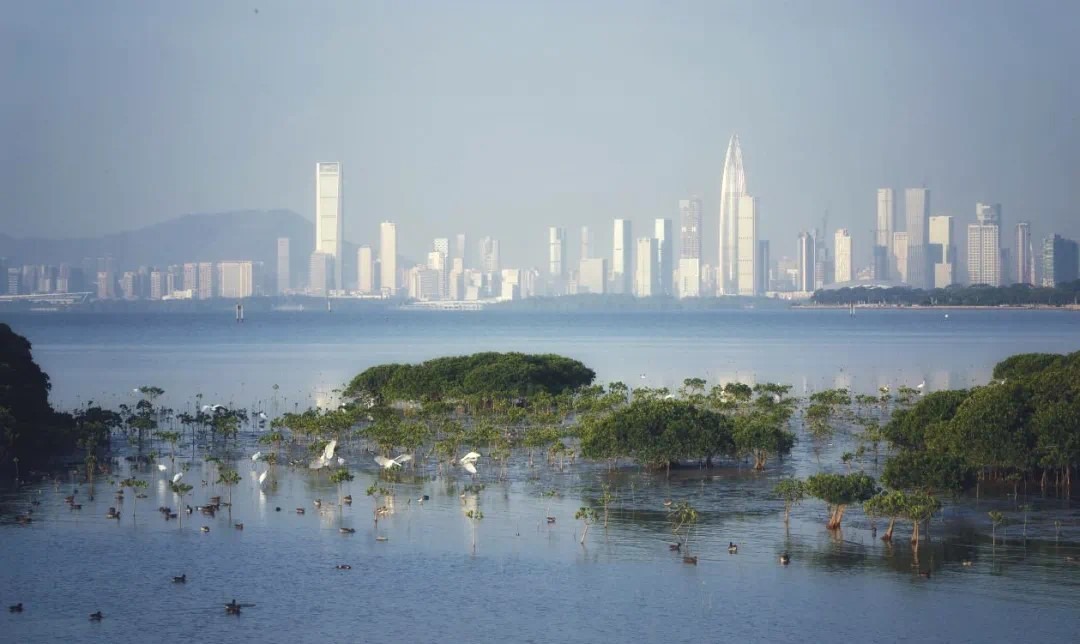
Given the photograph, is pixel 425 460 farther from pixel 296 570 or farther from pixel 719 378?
pixel 719 378

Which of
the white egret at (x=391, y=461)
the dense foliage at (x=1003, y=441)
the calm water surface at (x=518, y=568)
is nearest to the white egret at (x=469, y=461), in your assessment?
the calm water surface at (x=518, y=568)

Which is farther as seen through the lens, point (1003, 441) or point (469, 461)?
point (469, 461)

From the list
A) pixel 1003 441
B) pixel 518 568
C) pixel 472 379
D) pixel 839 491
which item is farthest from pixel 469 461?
pixel 472 379

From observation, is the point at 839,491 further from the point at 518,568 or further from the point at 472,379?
the point at 472,379

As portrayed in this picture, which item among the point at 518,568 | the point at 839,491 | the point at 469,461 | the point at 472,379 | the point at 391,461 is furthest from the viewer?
the point at 472,379

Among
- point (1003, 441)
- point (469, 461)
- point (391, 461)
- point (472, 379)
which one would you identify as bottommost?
point (469, 461)

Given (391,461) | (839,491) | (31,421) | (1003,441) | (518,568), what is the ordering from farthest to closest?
(31,421)
(391,461)
(1003,441)
(839,491)
(518,568)

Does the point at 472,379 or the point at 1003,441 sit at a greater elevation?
the point at 472,379

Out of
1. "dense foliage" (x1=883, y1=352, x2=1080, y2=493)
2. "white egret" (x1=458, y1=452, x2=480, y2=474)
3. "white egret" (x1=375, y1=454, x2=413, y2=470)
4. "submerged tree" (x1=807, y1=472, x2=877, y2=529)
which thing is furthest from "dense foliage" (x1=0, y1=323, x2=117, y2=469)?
"dense foliage" (x1=883, y1=352, x2=1080, y2=493)
